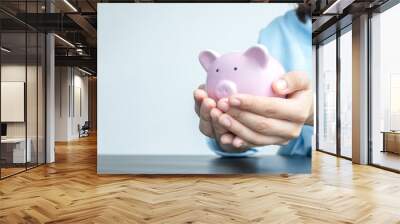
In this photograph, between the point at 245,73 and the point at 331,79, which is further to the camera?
the point at 331,79

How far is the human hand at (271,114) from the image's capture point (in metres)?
5.79

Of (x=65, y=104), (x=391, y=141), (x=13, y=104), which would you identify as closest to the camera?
(x=13, y=104)

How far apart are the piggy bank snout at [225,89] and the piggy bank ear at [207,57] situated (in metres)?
0.41

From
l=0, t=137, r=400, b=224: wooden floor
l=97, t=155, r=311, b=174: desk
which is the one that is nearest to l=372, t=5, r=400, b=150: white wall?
l=0, t=137, r=400, b=224: wooden floor

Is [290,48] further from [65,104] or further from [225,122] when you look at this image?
[65,104]

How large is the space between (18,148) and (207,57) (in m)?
3.77

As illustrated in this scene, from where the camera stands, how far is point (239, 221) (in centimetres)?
379

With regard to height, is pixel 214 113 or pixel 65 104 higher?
pixel 65 104

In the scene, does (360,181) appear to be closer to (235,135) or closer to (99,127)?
(235,135)

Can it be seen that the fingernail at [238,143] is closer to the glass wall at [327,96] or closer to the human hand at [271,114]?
the human hand at [271,114]

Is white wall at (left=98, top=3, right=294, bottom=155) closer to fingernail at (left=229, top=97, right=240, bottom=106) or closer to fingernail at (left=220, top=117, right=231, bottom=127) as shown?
fingernail at (left=220, top=117, right=231, bottom=127)

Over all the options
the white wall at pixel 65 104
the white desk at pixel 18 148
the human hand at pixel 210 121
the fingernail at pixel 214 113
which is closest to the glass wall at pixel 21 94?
the white desk at pixel 18 148

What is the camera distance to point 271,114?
5.85 meters

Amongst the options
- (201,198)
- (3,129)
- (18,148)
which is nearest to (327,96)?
(201,198)
